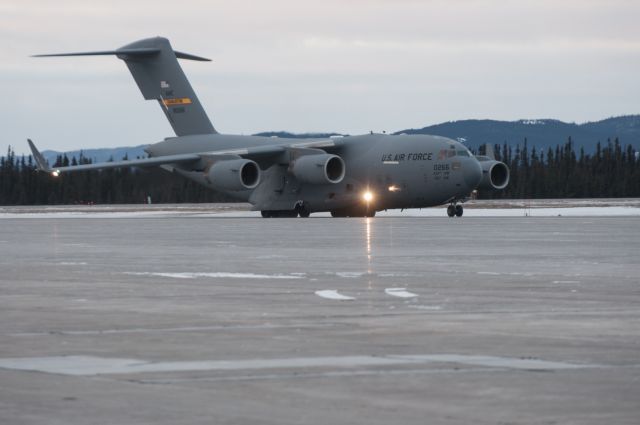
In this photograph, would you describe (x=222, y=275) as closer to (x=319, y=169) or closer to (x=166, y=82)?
(x=319, y=169)

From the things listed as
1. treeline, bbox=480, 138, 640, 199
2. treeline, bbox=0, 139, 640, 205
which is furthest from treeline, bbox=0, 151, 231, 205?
treeline, bbox=480, 138, 640, 199

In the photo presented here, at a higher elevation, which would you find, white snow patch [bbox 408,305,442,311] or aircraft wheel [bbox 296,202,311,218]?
aircraft wheel [bbox 296,202,311,218]

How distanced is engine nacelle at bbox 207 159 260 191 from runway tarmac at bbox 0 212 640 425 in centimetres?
3935

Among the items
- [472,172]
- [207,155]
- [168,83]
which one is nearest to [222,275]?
[472,172]

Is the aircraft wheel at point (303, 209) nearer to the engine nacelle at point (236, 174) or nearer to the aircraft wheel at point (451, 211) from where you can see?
the engine nacelle at point (236, 174)

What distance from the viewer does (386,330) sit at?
12.8 meters

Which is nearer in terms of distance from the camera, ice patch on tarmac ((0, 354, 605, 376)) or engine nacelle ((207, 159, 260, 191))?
ice patch on tarmac ((0, 354, 605, 376))

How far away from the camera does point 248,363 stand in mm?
10352

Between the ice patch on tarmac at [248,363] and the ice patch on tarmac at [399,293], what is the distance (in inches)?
243

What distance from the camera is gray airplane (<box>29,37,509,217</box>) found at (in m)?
64.0

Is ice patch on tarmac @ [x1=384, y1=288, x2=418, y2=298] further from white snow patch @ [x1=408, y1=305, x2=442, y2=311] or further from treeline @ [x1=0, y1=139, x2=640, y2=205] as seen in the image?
treeline @ [x1=0, y1=139, x2=640, y2=205]

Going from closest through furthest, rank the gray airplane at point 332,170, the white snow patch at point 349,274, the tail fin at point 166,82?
the white snow patch at point 349,274, the gray airplane at point 332,170, the tail fin at point 166,82

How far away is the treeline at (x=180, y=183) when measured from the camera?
7669cm

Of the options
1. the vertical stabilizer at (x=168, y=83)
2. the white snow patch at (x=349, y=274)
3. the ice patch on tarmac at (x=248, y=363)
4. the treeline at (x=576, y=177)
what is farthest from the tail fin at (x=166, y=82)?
the ice patch on tarmac at (x=248, y=363)
